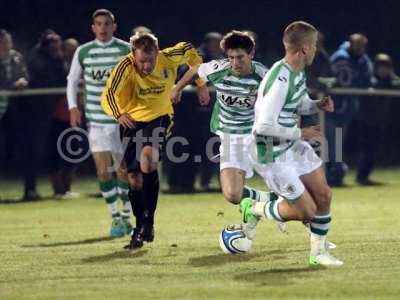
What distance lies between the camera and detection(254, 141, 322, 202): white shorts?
11.7m

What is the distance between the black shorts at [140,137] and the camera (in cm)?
1374

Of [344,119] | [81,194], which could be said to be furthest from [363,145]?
[81,194]

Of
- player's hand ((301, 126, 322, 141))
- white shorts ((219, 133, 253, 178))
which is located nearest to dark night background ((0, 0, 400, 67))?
white shorts ((219, 133, 253, 178))

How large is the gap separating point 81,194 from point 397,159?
15.4 ft

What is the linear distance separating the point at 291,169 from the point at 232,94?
1834 mm

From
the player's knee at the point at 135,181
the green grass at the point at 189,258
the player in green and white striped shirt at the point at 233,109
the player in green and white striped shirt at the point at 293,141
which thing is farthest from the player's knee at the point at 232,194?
the player in green and white striped shirt at the point at 293,141

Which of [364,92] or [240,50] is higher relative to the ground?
[240,50]

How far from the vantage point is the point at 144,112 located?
45.4 feet

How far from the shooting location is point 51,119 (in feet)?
63.1

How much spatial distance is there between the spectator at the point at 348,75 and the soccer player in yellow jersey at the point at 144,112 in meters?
6.25

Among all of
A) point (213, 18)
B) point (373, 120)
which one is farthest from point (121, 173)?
point (213, 18)

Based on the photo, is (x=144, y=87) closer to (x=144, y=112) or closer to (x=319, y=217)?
(x=144, y=112)

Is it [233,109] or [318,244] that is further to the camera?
[233,109]

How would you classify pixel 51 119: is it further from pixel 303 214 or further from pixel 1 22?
pixel 303 214
